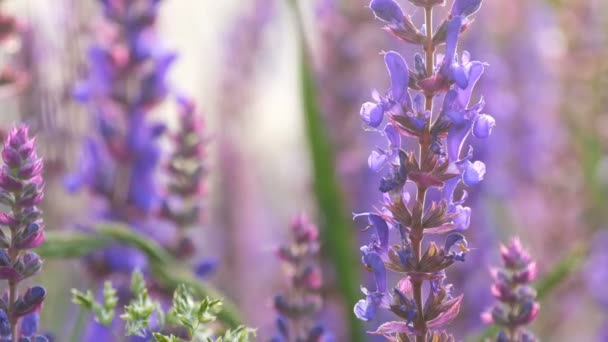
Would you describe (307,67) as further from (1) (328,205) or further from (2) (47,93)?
(2) (47,93)

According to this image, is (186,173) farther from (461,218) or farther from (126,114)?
(461,218)

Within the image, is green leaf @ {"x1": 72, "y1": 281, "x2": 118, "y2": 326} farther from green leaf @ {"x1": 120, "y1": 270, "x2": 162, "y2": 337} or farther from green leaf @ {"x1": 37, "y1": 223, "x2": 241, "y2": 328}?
green leaf @ {"x1": 37, "y1": 223, "x2": 241, "y2": 328}

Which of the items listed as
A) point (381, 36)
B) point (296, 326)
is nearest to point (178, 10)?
point (381, 36)

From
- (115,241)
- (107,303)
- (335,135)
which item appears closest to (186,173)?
(115,241)

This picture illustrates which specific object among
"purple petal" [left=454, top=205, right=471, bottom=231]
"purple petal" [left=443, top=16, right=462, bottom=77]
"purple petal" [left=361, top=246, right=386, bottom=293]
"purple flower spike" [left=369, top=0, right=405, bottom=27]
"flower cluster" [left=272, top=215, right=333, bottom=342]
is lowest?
"flower cluster" [left=272, top=215, right=333, bottom=342]

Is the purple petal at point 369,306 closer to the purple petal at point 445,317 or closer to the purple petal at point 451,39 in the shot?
the purple petal at point 445,317

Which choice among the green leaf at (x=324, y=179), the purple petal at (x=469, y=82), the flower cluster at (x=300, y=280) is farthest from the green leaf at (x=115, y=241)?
the green leaf at (x=324, y=179)

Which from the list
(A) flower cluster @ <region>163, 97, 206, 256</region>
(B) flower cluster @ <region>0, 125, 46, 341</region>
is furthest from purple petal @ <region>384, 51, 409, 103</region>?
(A) flower cluster @ <region>163, 97, 206, 256</region>
